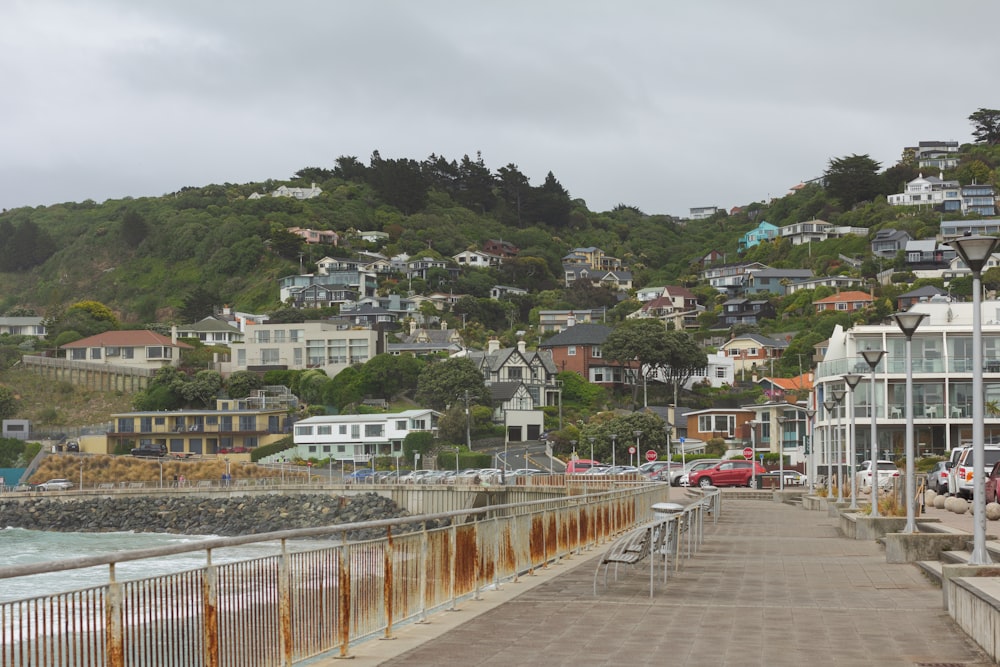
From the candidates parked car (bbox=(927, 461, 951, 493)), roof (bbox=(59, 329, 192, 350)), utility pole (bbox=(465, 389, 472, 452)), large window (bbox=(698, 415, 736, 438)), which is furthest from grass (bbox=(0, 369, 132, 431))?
parked car (bbox=(927, 461, 951, 493))

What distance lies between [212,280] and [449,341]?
56.7 meters

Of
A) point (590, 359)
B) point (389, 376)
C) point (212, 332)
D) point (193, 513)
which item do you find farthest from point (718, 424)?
point (212, 332)

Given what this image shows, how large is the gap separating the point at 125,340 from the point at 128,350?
1.28m

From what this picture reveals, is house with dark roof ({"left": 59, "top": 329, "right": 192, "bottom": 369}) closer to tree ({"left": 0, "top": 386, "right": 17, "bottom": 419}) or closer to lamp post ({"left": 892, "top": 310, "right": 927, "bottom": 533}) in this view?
tree ({"left": 0, "top": 386, "right": 17, "bottom": 419})

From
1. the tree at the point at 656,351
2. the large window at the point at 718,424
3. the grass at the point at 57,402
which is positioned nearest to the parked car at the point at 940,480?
the large window at the point at 718,424

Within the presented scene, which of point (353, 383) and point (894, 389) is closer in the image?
point (894, 389)

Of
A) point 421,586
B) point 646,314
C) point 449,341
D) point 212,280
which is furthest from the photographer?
point 212,280

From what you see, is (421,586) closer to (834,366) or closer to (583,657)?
(583,657)

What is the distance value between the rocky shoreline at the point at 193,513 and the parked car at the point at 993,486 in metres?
49.5

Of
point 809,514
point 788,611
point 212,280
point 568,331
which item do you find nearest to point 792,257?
point 568,331

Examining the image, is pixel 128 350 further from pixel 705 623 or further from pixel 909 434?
pixel 705 623

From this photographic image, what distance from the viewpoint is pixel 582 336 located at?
4833 inches

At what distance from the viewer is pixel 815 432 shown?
69.2 meters

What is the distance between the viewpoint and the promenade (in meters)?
10.6
